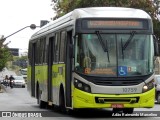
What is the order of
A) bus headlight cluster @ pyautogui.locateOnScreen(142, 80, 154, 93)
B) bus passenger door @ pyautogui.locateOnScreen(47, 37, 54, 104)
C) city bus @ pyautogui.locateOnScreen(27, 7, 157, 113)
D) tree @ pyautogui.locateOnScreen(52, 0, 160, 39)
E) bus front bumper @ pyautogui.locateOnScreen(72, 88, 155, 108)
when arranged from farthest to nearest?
tree @ pyautogui.locateOnScreen(52, 0, 160, 39) → bus passenger door @ pyautogui.locateOnScreen(47, 37, 54, 104) → bus headlight cluster @ pyautogui.locateOnScreen(142, 80, 154, 93) → city bus @ pyautogui.locateOnScreen(27, 7, 157, 113) → bus front bumper @ pyautogui.locateOnScreen(72, 88, 155, 108)

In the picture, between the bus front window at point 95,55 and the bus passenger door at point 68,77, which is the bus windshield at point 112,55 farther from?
the bus passenger door at point 68,77

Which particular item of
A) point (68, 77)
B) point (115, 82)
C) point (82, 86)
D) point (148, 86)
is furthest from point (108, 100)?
point (68, 77)

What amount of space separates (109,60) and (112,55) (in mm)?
186

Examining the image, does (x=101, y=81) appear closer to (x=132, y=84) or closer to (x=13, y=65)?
(x=132, y=84)

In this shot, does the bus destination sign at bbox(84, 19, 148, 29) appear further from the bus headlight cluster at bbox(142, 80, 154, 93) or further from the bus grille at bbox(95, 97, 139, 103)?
the bus grille at bbox(95, 97, 139, 103)

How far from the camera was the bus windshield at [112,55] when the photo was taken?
16.9m

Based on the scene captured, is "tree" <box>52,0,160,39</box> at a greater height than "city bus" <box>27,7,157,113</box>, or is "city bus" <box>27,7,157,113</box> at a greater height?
"tree" <box>52,0,160,39</box>

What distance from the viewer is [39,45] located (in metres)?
24.1

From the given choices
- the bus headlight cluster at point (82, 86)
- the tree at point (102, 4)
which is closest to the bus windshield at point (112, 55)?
the bus headlight cluster at point (82, 86)

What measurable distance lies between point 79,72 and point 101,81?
0.71 m

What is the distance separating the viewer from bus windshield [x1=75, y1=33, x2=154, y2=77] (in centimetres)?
1692

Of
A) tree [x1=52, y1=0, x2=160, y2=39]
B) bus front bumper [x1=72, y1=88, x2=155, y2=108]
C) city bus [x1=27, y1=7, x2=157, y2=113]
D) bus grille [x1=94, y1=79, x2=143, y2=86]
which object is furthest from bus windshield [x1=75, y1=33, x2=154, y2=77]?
tree [x1=52, y1=0, x2=160, y2=39]

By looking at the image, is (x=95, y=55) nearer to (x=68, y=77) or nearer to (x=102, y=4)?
(x=68, y=77)

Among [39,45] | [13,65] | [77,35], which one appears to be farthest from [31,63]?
[13,65]
